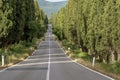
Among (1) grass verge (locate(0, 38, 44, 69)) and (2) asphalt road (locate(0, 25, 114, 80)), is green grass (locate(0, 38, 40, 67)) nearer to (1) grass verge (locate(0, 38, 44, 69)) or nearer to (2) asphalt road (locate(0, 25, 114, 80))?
(1) grass verge (locate(0, 38, 44, 69))

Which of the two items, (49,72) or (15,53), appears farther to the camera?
(15,53)

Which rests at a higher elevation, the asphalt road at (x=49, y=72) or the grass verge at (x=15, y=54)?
the asphalt road at (x=49, y=72)

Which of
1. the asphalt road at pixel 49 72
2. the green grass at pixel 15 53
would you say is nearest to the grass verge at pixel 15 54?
the green grass at pixel 15 53

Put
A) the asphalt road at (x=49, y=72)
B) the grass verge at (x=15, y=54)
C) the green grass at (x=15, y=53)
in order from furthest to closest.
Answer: the green grass at (x=15, y=53), the grass verge at (x=15, y=54), the asphalt road at (x=49, y=72)

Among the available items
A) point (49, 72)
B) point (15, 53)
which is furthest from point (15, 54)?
point (49, 72)

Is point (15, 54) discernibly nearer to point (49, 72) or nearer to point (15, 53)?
point (15, 53)

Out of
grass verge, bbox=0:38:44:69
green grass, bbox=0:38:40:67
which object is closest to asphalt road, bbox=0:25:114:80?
grass verge, bbox=0:38:44:69

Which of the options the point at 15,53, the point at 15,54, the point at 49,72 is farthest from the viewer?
the point at 15,53

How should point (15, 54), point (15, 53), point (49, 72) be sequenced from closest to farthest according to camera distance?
point (49, 72) < point (15, 54) < point (15, 53)

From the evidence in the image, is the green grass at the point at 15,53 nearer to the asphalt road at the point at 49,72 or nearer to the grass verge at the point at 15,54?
the grass verge at the point at 15,54

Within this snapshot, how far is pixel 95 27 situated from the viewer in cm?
4331

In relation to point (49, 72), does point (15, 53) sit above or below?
below

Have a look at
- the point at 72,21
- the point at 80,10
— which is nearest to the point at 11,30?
the point at 80,10

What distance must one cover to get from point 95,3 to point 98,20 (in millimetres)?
2741
